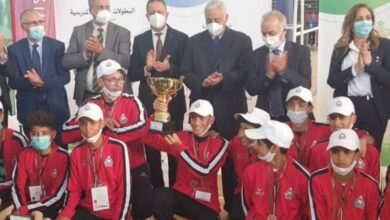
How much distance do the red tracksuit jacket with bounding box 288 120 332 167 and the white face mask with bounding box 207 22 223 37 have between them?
108 cm

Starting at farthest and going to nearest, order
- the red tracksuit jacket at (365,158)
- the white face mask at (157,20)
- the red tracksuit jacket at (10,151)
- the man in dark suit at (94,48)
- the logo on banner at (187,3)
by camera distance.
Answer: the logo on banner at (187,3)
the man in dark suit at (94,48)
the white face mask at (157,20)
the red tracksuit jacket at (10,151)
the red tracksuit jacket at (365,158)

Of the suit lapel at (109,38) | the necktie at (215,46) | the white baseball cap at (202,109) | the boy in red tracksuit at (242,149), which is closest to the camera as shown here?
the boy in red tracksuit at (242,149)

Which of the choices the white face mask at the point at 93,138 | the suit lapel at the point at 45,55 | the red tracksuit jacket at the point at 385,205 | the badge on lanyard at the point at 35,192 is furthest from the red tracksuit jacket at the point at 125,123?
the red tracksuit jacket at the point at 385,205

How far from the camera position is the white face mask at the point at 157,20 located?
4605 millimetres

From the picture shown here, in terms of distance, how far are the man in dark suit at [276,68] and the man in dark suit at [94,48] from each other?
4.22 feet

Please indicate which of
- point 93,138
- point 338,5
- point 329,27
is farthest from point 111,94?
point 338,5

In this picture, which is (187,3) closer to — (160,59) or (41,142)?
(160,59)

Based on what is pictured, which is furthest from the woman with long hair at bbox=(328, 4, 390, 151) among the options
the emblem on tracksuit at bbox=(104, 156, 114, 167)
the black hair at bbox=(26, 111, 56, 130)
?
the black hair at bbox=(26, 111, 56, 130)

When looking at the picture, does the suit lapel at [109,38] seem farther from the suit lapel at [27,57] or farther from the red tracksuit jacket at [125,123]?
the red tracksuit jacket at [125,123]

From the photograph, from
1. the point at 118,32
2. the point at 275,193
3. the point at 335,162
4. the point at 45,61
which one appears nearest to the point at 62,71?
the point at 45,61

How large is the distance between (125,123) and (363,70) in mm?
1906

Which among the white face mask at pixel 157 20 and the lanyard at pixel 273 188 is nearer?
the lanyard at pixel 273 188

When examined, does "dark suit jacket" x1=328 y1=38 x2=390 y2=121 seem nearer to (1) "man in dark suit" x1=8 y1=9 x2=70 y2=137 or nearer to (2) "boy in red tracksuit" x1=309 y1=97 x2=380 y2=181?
(2) "boy in red tracksuit" x1=309 y1=97 x2=380 y2=181

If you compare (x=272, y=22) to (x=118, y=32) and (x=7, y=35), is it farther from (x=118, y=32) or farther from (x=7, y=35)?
(x=7, y=35)
